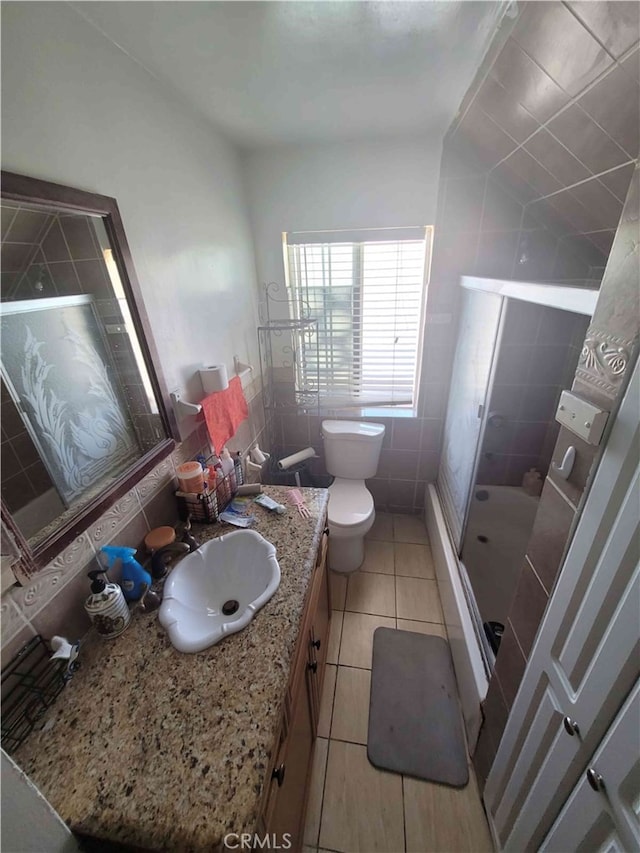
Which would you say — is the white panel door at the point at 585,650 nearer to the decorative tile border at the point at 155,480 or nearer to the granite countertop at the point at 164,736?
the granite countertop at the point at 164,736

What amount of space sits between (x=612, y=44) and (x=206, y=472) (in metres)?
1.63

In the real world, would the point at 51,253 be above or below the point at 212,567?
above

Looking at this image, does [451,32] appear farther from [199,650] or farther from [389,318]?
[199,650]

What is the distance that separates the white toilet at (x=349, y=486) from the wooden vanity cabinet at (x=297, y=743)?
0.55 m

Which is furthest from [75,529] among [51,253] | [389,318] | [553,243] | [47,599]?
[553,243]

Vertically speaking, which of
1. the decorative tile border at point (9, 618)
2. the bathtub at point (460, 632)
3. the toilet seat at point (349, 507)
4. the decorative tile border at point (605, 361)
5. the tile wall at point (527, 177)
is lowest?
the bathtub at point (460, 632)

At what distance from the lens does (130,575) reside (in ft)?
3.19

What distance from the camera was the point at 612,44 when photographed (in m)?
0.74

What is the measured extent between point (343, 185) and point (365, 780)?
2764mm

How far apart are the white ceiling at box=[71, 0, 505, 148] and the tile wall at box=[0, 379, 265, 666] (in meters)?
1.22

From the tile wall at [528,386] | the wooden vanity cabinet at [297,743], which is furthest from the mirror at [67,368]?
the tile wall at [528,386]

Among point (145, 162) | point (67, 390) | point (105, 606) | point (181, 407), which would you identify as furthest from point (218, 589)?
point (145, 162)

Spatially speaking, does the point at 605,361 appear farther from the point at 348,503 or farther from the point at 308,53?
the point at 348,503

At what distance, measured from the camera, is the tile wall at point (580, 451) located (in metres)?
0.57
